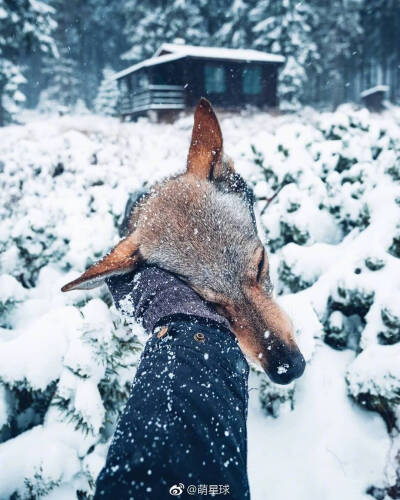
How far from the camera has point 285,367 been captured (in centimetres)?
174

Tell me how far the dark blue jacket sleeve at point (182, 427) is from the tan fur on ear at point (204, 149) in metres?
1.28

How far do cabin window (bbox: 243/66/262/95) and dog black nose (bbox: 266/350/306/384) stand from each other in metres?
34.4

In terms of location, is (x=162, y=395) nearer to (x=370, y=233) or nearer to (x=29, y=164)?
(x=370, y=233)

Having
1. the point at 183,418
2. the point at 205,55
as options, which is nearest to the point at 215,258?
the point at 183,418

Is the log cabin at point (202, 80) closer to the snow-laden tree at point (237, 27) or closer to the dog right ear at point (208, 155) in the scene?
the snow-laden tree at point (237, 27)

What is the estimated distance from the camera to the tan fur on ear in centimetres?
223

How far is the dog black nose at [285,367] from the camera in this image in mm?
1727

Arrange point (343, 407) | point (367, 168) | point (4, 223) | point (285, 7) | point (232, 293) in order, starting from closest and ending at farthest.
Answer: point (232, 293)
point (343, 407)
point (367, 168)
point (4, 223)
point (285, 7)

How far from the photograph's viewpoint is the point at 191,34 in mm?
40531

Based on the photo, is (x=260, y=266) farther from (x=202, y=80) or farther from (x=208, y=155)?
(x=202, y=80)

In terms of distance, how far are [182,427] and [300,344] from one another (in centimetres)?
169

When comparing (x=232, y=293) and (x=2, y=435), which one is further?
(x=2, y=435)

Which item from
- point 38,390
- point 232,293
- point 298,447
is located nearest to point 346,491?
point 298,447

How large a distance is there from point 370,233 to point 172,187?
206cm
